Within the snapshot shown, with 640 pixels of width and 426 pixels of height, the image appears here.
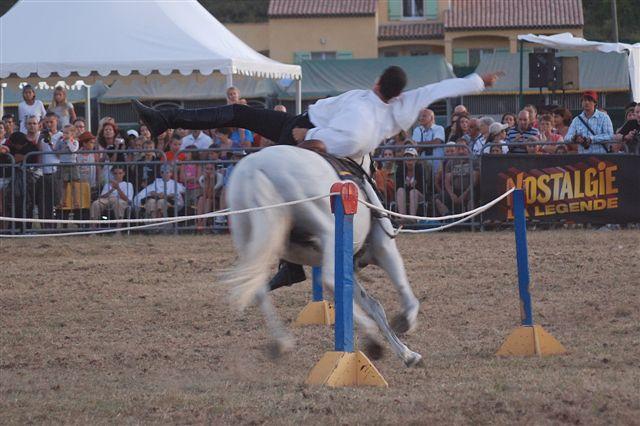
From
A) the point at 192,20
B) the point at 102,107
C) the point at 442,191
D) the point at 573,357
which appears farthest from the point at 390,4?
the point at 573,357

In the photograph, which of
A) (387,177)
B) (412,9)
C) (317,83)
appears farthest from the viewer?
(412,9)

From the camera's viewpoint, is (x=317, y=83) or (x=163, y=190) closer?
(x=163, y=190)

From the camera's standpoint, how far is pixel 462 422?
6.50 m

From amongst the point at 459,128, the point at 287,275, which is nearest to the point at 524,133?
the point at 459,128

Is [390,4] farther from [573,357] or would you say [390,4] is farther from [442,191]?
[573,357]

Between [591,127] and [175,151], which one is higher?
[591,127]

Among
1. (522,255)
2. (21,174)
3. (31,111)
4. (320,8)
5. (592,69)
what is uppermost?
(320,8)

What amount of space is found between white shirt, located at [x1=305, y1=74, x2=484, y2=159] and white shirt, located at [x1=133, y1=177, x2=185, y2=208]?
9.44 meters

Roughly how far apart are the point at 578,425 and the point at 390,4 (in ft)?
188

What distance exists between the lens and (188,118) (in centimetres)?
957

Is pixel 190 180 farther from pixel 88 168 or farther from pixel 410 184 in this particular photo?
pixel 410 184

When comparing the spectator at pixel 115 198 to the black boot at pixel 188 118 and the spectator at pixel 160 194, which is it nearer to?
the spectator at pixel 160 194

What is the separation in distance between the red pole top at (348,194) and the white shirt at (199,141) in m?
11.7

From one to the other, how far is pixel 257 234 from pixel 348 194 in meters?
0.78
